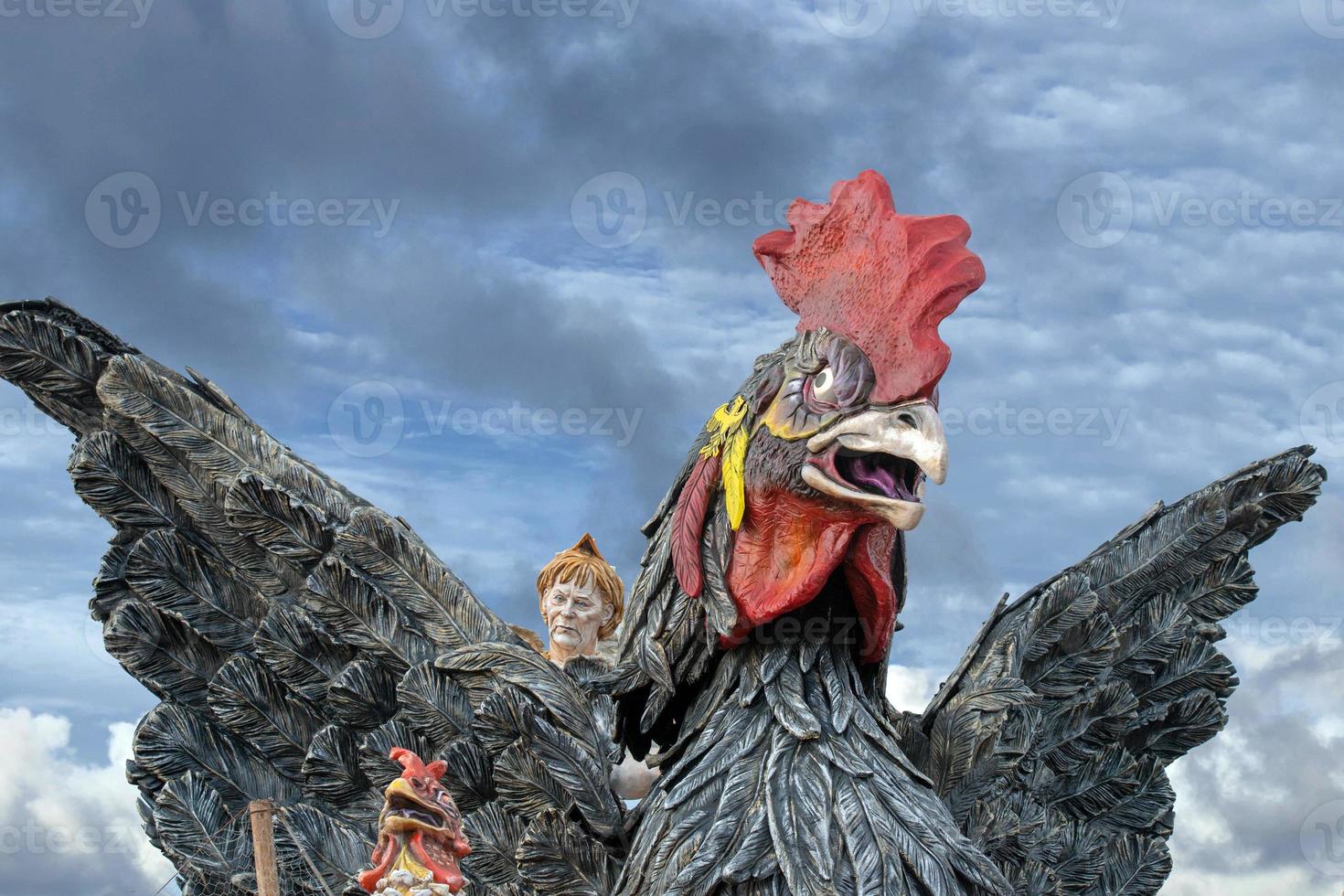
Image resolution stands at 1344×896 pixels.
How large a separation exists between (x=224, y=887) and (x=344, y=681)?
901 mm

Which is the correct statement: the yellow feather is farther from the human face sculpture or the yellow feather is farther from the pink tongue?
the human face sculpture

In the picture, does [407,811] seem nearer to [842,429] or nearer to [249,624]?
[842,429]

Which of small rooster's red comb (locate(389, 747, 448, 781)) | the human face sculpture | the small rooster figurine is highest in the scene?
the human face sculpture

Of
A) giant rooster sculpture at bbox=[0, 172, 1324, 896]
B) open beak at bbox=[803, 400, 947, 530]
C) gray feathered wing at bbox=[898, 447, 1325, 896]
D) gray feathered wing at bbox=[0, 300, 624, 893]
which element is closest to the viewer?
open beak at bbox=[803, 400, 947, 530]

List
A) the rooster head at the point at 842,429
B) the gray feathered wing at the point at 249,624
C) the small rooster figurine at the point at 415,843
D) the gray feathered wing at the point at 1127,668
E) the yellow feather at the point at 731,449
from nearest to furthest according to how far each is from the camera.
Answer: the small rooster figurine at the point at 415,843
the rooster head at the point at 842,429
the yellow feather at the point at 731,449
the gray feathered wing at the point at 249,624
the gray feathered wing at the point at 1127,668

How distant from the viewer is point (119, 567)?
6.39m

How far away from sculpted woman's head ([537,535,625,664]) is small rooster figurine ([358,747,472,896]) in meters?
3.31

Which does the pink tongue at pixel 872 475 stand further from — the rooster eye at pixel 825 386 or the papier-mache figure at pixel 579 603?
the papier-mache figure at pixel 579 603

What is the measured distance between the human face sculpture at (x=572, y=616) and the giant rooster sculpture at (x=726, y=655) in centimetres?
138

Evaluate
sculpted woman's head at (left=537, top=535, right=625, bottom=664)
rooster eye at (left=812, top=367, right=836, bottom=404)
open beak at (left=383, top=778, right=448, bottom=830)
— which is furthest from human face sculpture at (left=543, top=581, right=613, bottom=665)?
open beak at (left=383, top=778, right=448, bottom=830)

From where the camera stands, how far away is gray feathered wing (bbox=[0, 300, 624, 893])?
6.04 meters

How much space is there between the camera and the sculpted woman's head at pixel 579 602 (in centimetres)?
789

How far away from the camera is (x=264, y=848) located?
5117mm

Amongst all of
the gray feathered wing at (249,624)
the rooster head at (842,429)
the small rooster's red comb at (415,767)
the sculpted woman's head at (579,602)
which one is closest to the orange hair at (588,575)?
the sculpted woman's head at (579,602)
